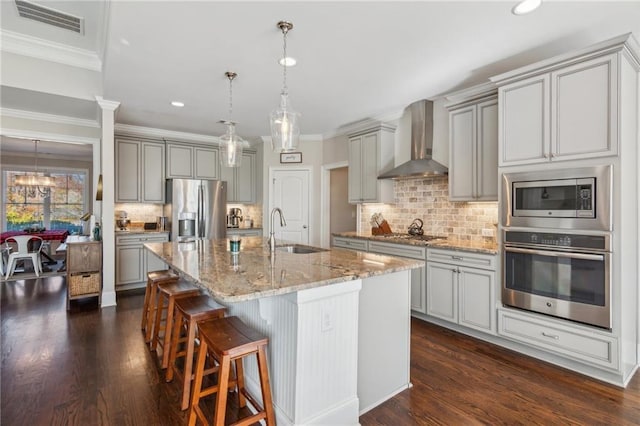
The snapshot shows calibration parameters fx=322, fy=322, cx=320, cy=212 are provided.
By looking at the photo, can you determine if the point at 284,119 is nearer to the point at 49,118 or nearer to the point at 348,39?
the point at 348,39

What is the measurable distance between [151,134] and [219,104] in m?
1.91

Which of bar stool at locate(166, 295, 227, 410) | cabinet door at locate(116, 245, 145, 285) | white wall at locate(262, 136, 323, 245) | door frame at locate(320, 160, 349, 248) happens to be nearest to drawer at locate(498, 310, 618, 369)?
bar stool at locate(166, 295, 227, 410)

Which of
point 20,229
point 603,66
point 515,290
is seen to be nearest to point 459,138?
point 603,66

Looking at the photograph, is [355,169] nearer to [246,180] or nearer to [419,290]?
[419,290]

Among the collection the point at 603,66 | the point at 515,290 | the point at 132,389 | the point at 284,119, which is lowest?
the point at 132,389

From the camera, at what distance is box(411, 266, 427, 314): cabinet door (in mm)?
3477

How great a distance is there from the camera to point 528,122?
2.65m

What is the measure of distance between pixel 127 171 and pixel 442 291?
189 inches

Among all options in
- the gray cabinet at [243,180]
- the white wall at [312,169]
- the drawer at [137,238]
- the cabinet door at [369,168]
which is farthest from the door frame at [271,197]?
the drawer at [137,238]

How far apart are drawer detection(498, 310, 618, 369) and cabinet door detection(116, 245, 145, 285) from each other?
471cm

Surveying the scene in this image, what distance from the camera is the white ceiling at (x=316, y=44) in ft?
7.06

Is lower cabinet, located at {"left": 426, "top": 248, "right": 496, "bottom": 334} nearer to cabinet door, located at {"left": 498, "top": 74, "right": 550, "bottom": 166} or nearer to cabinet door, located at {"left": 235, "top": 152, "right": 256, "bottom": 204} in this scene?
cabinet door, located at {"left": 498, "top": 74, "right": 550, "bottom": 166}

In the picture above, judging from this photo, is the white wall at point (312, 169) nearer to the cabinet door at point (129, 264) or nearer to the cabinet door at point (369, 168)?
the cabinet door at point (369, 168)

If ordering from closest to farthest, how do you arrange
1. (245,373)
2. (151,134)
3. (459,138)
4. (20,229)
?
(245,373), (459,138), (151,134), (20,229)
